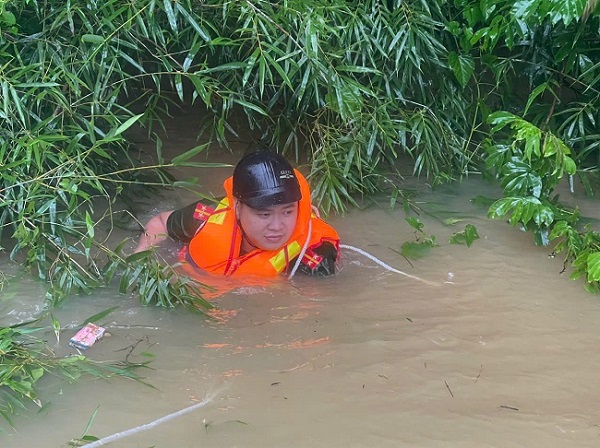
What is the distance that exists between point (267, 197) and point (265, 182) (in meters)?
0.07

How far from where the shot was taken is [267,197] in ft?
12.3

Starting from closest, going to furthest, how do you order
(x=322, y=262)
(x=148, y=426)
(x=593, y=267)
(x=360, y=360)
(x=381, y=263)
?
1. (x=148, y=426)
2. (x=360, y=360)
3. (x=593, y=267)
4. (x=322, y=262)
5. (x=381, y=263)

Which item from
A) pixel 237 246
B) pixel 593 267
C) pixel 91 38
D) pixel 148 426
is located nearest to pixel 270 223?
pixel 237 246

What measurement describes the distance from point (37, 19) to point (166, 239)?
1.29m

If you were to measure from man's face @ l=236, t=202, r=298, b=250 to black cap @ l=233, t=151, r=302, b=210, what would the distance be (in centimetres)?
5

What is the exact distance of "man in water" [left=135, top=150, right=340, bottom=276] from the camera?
3.85 m

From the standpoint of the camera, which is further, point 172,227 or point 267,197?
point 172,227

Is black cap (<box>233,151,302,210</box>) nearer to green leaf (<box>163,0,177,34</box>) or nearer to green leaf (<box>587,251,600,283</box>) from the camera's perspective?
green leaf (<box>163,0,177,34</box>)

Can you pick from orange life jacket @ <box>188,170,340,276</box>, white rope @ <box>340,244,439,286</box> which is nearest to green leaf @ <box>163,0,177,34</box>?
orange life jacket @ <box>188,170,340,276</box>

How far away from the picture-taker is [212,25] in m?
3.85

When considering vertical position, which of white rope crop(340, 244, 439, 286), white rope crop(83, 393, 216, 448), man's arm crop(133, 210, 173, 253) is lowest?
white rope crop(83, 393, 216, 448)

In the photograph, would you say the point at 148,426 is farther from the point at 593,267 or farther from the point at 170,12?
the point at 593,267

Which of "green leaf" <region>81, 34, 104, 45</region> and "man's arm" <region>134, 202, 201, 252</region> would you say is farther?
"man's arm" <region>134, 202, 201, 252</region>

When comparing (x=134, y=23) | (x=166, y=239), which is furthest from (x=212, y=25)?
(x=166, y=239)
